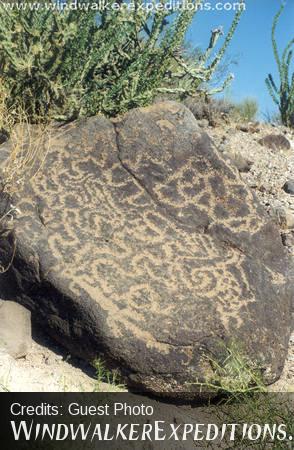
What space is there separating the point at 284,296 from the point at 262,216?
56 cm

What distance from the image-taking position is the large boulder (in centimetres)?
354

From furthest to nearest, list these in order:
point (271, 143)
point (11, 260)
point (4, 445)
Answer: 1. point (271, 143)
2. point (11, 260)
3. point (4, 445)

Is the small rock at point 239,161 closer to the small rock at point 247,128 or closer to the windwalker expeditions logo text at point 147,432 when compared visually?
the small rock at point 247,128

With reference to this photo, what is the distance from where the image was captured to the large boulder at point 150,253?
3.54 m

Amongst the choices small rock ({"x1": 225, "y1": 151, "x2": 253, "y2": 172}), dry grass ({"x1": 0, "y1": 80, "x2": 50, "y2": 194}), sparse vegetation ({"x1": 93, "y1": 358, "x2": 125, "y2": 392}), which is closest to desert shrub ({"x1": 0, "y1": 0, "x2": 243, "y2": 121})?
dry grass ({"x1": 0, "y1": 80, "x2": 50, "y2": 194})

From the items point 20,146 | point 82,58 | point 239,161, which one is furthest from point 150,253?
point 239,161

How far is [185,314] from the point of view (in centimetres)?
359

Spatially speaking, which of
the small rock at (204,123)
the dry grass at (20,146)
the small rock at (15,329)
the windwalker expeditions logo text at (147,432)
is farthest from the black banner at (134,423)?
the small rock at (204,123)

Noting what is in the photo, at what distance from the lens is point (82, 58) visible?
4.82 meters

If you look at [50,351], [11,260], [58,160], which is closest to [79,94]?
[58,160]

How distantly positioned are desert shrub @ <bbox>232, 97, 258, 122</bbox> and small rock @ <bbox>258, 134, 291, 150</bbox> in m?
1.20

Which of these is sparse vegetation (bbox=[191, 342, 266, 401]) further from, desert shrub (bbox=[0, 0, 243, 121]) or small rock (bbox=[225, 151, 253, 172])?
small rock (bbox=[225, 151, 253, 172])

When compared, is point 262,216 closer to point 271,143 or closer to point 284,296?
point 284,296

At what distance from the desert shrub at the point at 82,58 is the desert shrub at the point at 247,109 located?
346cm
